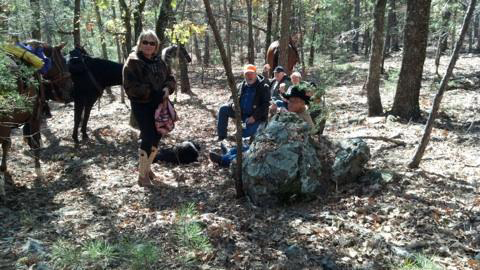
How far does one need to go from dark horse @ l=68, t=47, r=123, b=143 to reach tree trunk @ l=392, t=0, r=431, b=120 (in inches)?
239

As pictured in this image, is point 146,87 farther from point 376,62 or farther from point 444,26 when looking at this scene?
point 444,26

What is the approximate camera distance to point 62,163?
7266mm

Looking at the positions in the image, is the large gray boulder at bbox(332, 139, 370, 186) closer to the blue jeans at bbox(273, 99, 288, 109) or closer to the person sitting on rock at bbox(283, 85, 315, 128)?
the person sitting on rock at bbox(283, 85, 315, 128)

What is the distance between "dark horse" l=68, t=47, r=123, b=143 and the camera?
8.34 metres

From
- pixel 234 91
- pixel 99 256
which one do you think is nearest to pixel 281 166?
pixel 234 91

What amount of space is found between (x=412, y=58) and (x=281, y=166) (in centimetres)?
444

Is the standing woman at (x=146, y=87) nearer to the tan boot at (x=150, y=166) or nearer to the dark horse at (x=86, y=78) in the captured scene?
the tan boot at (x=150, y=166)

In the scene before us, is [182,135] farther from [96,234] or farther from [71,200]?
[96,234]

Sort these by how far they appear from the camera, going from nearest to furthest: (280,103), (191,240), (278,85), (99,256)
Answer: (99,256) < (191,240) < (280,103) < (278,85)

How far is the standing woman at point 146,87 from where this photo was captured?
219 inches

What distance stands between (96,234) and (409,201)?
3.57m

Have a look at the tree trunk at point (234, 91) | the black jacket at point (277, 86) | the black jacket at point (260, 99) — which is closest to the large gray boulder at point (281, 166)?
the tree trunk at point (234, 91)

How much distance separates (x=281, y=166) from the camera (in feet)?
16.8

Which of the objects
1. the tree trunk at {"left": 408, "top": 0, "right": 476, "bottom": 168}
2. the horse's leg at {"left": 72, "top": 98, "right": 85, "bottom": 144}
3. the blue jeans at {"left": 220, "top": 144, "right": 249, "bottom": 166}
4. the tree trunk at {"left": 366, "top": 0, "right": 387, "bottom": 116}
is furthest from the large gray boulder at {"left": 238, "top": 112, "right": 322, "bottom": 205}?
the horse's leg at {"left": 72, "top": 98, "right": 85, "bottom": 144}
